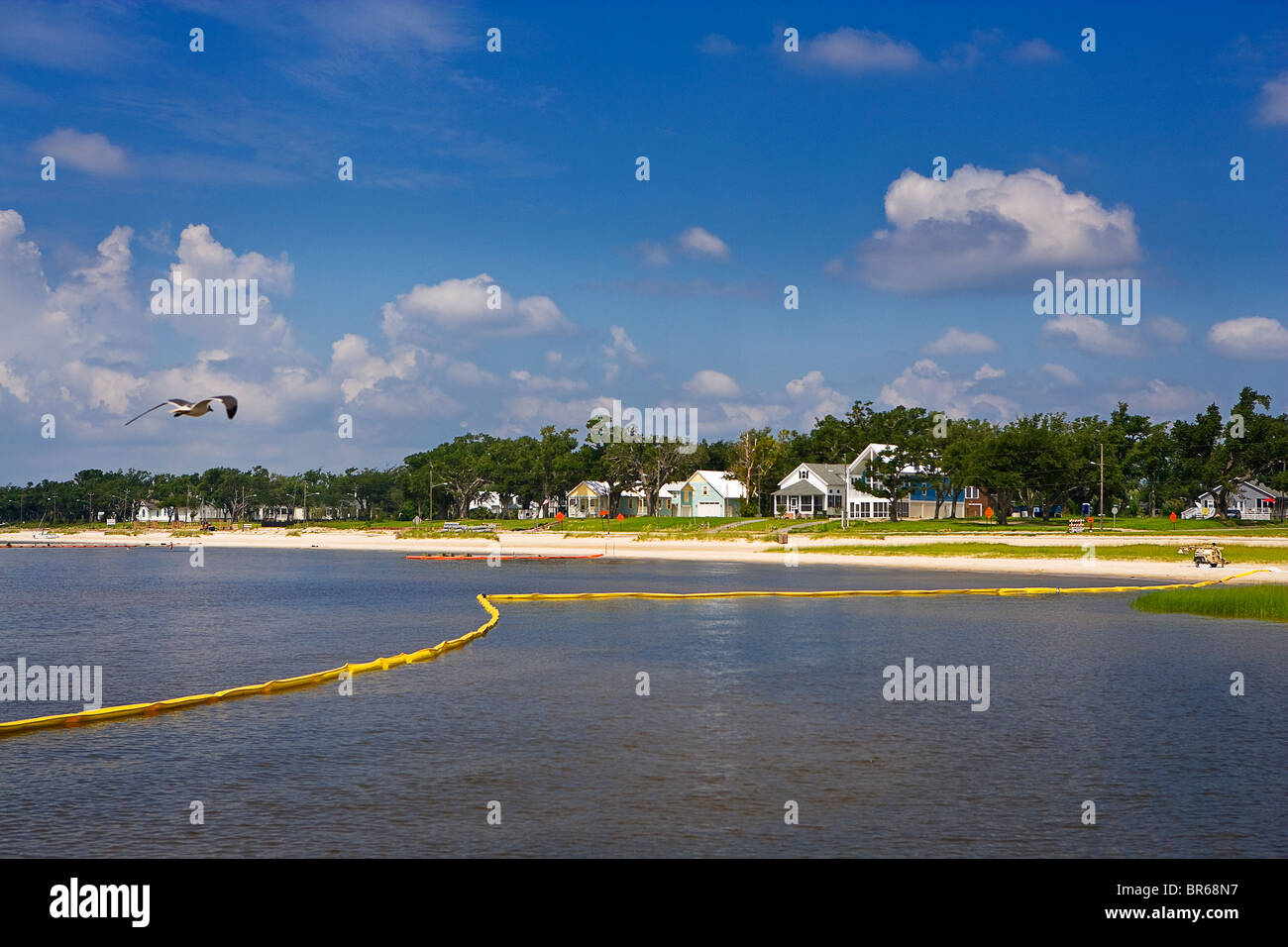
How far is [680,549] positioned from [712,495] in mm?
47041

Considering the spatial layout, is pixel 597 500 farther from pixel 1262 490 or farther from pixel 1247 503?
pixel 1262 490

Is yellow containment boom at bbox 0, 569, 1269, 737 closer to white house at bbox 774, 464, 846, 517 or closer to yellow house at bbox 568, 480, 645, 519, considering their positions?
white house at bbox 774, 464, 846, 517

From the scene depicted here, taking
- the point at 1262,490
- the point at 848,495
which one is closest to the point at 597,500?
the point at 848,495

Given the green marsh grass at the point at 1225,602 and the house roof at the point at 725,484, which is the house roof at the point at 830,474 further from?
the green marsh grass at the point at 1225,602

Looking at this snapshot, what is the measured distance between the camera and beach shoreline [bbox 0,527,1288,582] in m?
64.9

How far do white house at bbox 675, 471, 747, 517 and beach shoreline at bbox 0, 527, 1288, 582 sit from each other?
2767 centimetres

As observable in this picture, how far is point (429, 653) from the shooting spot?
3173cm

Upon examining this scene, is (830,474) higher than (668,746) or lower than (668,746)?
higher

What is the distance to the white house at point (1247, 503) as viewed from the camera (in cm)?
14338

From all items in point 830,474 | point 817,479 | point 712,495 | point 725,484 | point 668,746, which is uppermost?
point 830,474

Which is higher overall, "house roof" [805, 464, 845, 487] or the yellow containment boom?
"house roof" [805, 464, 845, 487]

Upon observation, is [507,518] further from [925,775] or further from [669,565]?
[925,775]

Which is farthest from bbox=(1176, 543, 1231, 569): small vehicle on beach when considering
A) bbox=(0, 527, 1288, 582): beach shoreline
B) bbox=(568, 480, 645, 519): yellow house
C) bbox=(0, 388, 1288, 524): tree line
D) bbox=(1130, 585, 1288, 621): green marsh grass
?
bbox=(568, 480, 645, 519): yellow house
